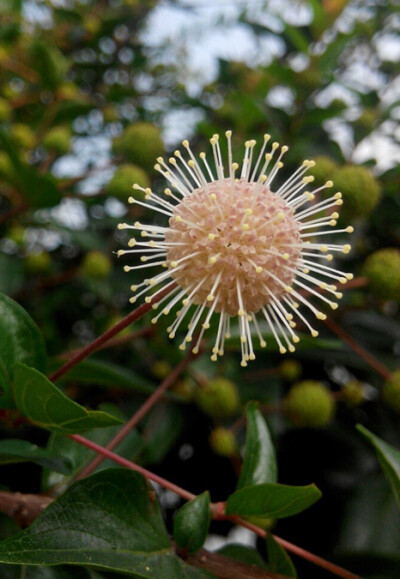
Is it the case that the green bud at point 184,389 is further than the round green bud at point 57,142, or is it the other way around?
the round green bud at point 57,142

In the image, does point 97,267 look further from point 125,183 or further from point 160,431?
point 160,431

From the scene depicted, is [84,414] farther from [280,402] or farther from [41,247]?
[41,247]

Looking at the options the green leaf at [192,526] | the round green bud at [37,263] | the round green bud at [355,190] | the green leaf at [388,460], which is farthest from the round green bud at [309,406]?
the round green bud at [37,263]

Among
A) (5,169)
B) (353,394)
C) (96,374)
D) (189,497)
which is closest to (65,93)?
(5,169)

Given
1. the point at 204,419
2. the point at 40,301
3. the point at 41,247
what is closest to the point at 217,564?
the point at 204,419

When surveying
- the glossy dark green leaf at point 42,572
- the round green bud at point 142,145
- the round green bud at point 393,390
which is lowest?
the round green bud at point 393,390

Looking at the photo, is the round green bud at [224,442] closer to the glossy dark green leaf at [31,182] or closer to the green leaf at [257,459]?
the green leaf at [257,459]
